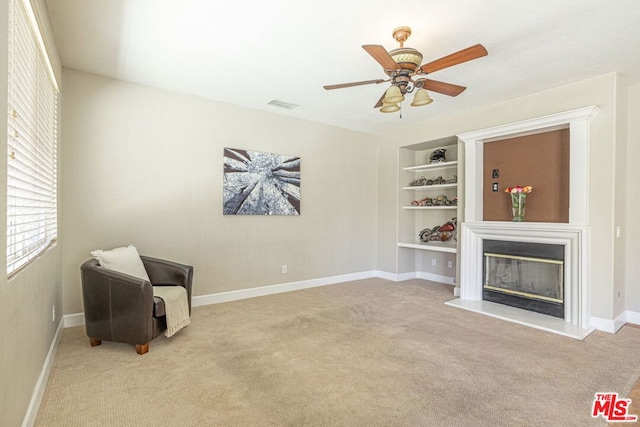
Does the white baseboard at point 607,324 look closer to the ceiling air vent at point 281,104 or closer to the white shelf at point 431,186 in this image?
the white shelf at point 431,186

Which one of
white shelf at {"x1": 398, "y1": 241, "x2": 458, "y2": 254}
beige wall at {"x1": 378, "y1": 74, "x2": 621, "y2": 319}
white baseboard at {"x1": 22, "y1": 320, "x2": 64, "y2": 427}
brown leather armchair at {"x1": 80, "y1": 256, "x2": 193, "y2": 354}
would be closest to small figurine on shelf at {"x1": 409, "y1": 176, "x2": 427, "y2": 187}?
white shelf at {"x1": 398, "y1": 241, "x2": 458, "y2": 254}

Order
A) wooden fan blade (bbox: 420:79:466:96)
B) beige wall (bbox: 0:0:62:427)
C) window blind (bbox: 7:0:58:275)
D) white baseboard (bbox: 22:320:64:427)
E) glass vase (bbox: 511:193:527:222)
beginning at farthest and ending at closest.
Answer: glass vase (bbox: 511:193:527:222) < wooden fan blade (bbox: 420:79:466:96) < white baseboard (bbox: 22:320:64:427) < window blind (bbox: 7:0:58:275) < beige wall (bbox: 0:0:62:427)

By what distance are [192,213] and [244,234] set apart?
0.77 m

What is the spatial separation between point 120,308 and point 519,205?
4.45m

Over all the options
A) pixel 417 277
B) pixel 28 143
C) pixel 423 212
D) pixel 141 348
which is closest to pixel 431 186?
pixel 423 212

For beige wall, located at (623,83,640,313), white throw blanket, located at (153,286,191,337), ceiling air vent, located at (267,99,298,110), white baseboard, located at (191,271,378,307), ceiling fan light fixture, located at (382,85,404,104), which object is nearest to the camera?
ceiling fan light fixture, located at (382,85,404,104)

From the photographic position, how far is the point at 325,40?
284 centimetres

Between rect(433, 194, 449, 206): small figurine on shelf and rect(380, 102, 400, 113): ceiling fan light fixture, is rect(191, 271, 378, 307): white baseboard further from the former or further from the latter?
rect(380, 102, 400, 113): ceiling fan light fixture

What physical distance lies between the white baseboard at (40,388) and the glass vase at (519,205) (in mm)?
4784

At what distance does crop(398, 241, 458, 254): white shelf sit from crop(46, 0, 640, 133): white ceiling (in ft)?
7.43

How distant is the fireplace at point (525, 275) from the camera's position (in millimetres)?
3824

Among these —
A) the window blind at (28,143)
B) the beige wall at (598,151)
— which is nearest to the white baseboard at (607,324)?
the beige wall at (598,151)

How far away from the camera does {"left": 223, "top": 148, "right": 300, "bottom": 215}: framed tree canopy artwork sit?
14.7 feet

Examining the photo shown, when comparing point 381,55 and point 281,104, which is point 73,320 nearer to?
point 281,104
